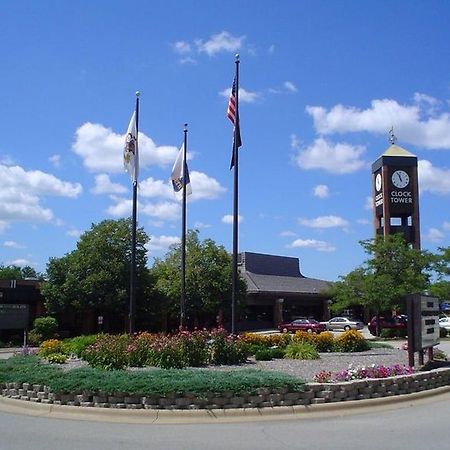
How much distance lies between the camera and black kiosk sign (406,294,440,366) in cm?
1551

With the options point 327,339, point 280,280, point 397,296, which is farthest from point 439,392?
point 280,280

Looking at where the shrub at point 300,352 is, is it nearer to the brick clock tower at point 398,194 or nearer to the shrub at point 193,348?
the shrub at point 193,348

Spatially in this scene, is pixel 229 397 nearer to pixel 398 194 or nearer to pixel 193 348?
pixel 193 348

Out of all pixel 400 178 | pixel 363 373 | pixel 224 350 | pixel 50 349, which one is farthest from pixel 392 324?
pixel 363 373

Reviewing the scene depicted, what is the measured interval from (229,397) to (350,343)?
1343 cm

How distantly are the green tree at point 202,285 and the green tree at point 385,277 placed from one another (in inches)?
357

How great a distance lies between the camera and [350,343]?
A: 78.1ft

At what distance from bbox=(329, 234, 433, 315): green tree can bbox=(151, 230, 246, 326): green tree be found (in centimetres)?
907

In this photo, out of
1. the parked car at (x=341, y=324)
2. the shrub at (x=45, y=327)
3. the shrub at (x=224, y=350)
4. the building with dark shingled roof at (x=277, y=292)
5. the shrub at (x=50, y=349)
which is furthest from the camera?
the building with dark shingled roof at (x=277, y=292)

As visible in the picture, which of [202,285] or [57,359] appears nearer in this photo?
[57,359]

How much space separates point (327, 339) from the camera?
78.1 feet

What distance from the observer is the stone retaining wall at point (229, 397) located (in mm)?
11273

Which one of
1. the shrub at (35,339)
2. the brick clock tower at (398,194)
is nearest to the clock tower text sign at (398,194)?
the brick clock tower at (398,194)

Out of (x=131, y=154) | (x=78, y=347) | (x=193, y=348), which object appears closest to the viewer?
(x=193, y=348)
